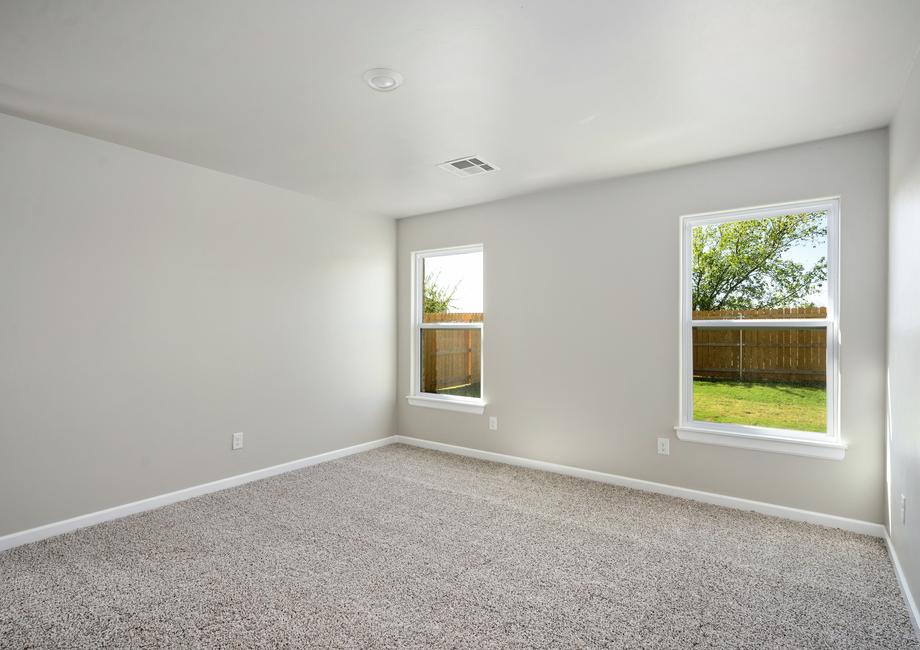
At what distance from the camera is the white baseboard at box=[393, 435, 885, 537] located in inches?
117

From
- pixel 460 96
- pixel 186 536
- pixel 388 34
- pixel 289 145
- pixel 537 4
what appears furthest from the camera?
pixel 289 145

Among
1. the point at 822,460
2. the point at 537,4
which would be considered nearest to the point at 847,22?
the point at 537,4

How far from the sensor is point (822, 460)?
306 centimetres

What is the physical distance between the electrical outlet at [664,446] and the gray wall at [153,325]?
2.80m

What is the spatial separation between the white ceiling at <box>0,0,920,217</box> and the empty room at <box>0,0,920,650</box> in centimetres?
2

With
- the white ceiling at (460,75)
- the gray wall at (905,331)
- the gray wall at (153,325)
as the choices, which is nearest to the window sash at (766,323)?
Answer: the gray wall at (905,331)

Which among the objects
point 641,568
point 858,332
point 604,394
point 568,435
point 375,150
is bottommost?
point 641,568

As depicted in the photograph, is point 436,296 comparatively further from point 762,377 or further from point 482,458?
point 762,377

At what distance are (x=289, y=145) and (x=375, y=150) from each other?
55 cm

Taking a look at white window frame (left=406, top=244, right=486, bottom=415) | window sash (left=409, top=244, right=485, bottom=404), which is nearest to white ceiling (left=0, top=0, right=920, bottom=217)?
white window frame (left=406, top=244, right=486, bottom=415)

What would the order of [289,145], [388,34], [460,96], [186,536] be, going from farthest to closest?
[289,145]
[186,536]
[460,96]
[388,34]

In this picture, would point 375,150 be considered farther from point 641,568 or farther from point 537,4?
point 641,568

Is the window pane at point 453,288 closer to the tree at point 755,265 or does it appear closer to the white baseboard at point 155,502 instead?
the white baseboard at point 155,502

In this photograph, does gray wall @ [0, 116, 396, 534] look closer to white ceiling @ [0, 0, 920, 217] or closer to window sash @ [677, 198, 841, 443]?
white ceiling @ [0, 0, 920, 217]
